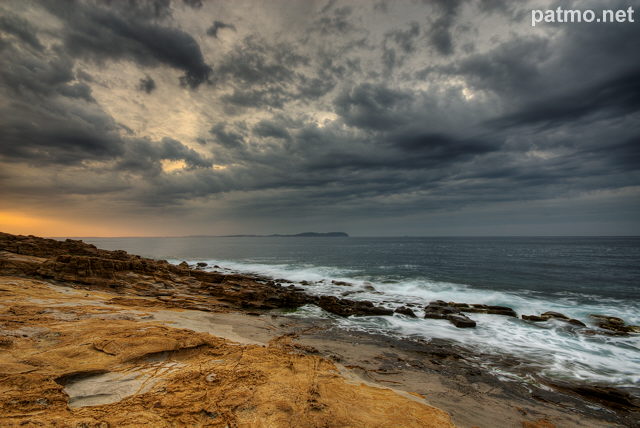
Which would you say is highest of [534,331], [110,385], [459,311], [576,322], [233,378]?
[110,385]

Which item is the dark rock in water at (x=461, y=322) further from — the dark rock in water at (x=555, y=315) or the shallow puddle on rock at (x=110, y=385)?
the shallow puddle on rock at (x=110, y=385)

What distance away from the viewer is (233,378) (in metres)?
5.77

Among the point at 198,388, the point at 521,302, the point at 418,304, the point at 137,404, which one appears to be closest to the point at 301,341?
the point at 198,388

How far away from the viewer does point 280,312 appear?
55.5ft

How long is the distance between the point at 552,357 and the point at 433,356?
513 cm

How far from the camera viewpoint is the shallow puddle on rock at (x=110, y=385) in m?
4.65

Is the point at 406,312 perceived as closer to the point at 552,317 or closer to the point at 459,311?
the point at 459,311

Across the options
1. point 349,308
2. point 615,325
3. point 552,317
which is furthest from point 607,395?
point 349,308

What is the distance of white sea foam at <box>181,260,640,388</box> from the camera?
1008cm

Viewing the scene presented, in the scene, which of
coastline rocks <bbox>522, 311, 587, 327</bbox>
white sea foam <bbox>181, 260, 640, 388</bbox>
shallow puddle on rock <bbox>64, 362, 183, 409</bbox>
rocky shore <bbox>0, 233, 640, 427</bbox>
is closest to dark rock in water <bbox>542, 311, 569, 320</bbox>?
coastline rocks <bbox>522, 311, 587, 327</bbox>

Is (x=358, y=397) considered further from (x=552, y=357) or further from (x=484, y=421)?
(x=552, y=357)

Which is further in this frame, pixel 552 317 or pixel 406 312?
pixel 406 312

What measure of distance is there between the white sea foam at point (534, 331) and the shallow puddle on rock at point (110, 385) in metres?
10.2

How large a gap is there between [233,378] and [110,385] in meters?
2.30
